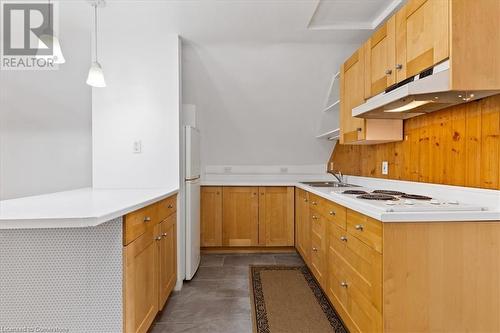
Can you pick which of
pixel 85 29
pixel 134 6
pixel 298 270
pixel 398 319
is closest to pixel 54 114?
pixel 85 29

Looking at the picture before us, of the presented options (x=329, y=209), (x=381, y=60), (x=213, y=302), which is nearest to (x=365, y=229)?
(x=329, y=209)

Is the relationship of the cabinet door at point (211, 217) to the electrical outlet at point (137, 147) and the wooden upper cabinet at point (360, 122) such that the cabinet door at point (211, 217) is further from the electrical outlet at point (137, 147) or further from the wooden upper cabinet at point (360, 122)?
the wooden upper cabinet at point (360, 122)

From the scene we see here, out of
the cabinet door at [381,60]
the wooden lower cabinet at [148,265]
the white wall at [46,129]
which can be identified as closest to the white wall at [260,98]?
the cabinet door at [381,60]

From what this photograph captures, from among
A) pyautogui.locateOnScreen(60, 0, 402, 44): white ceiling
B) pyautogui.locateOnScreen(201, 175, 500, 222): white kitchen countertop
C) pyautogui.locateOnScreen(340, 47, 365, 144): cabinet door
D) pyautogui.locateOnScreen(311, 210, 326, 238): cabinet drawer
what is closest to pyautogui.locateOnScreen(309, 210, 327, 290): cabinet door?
pyautogui.locateOnScreen(311, 210, 326, 238): cabinet drawer

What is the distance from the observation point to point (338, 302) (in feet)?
6.73

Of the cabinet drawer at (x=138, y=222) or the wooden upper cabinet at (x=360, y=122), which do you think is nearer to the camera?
the cabinet drawer at (x=138, y=222)

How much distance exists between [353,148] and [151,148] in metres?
2.20

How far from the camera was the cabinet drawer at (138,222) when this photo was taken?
1.53 meters

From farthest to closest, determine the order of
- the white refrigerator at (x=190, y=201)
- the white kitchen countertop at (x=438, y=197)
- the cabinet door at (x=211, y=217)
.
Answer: the cabinet door at (x=211, y=217) → the white refrigerator at (x=190, y=201) → the white kitchen countertop at (x=438, y=197)

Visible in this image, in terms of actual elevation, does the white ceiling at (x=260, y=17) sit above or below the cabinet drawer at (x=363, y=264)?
above

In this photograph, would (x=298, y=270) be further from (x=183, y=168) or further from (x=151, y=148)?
(x=151, y=148)

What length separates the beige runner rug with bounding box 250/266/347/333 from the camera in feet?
6.75

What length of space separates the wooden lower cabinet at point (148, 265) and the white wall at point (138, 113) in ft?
1.45

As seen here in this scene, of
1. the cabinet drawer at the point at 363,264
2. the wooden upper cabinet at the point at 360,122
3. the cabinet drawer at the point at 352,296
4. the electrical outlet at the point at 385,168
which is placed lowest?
the cabinet drawer at the point at 352,296
